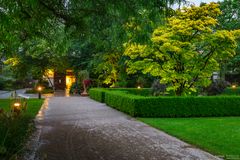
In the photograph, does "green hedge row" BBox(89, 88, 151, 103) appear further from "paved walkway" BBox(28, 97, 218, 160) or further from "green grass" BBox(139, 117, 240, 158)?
"paved walkway" BBox(28, 97, 218, 160)

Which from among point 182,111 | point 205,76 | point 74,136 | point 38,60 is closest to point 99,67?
point 38,60

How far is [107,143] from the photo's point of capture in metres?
10.4

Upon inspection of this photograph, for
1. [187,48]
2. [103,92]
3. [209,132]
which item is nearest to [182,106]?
[187,48]

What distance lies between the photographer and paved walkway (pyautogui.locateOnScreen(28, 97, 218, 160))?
878 cm

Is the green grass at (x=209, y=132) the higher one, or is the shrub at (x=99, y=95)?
the shrub at (x=99, y=95)

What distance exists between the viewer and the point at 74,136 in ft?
38.6

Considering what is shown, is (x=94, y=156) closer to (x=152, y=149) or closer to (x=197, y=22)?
(x=152, y=149)

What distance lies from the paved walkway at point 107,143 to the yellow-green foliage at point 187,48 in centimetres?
655

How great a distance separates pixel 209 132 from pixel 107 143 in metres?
3.81

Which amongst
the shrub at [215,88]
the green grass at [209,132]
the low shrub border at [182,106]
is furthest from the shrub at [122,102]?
the shrub at [215,88]

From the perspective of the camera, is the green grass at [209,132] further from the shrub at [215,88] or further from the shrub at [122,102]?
the shrub at [215,88]

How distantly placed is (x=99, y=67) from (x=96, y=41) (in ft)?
91.0

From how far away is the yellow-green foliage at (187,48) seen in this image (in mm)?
20188

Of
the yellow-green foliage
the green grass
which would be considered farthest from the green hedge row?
the green grass
